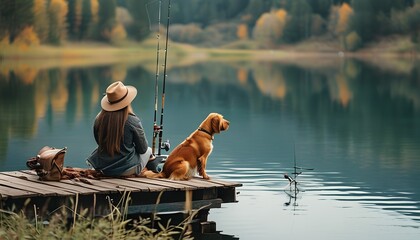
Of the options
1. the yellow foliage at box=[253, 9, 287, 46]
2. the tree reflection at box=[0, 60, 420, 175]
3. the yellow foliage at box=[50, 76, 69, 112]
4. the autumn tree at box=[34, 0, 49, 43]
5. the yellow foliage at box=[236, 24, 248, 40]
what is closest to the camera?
the tree reflection at box=[0, 60, 420, 175]

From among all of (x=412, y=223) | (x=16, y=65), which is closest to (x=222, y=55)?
(x=16, y=65)

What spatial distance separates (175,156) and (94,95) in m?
30.5

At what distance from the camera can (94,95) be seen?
143 feet

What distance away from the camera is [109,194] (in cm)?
1212

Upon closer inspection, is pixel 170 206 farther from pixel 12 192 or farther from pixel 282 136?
pixel 282 136

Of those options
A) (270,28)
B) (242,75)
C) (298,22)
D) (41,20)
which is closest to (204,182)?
(242,75)

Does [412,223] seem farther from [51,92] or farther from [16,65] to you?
[16,65]

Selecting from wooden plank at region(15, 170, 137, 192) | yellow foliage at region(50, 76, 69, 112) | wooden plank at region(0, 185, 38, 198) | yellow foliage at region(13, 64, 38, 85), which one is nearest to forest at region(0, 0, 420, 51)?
yellow foliage at region(13, 64, 38, 85)

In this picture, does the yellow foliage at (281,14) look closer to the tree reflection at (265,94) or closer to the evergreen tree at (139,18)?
the tree reflection at (265,94)

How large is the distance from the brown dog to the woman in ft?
1.15

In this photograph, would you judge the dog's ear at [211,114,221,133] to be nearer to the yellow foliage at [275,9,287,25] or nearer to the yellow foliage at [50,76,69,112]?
the yellow foliage at [50,76,69,112]

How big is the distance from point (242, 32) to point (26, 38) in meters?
15.0

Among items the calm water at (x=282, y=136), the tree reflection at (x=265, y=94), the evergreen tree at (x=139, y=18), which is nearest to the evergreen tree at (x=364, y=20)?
the tree reflection at (x=265, y=94)

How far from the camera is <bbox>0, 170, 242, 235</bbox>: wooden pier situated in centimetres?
1176
